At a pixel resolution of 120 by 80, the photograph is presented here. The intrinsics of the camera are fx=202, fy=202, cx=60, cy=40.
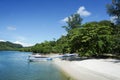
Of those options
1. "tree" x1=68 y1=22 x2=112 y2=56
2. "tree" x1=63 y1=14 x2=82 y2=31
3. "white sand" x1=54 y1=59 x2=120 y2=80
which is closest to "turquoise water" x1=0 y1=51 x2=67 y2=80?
"white sand" x1=54 y1=59 x2=120 y2=80

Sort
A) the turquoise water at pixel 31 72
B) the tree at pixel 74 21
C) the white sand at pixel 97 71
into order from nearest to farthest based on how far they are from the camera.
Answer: the white sand at pixel 97 71 < the turquoise water at pixel 31 72 < the tree at pixel 74 21

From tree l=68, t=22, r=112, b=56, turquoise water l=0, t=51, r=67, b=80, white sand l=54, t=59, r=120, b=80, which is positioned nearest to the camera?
white sand l=54, t=59, r=120, b=80

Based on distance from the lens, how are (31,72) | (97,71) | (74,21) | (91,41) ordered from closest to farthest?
(97,71) → (31,72) → (91,41) → (74,21)

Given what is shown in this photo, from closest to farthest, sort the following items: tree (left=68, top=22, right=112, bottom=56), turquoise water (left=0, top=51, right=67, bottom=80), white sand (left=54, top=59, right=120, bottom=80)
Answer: white sand (left=54, top=59, right=120, bottom=80) → turquoise water (left=0, top=51, right=67, bottom=80) → tree (left=68, top=22, right=112, bottom=56)

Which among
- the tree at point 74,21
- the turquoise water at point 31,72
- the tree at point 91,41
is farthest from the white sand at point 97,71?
the tree at point 74,21

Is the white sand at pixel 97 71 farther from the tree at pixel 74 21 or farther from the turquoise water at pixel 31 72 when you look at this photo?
the tree at pixel 74 21

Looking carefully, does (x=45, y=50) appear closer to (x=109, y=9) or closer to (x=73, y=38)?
(x=73, y=38)

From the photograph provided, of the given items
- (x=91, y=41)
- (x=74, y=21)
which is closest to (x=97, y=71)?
(x=91, y=41)

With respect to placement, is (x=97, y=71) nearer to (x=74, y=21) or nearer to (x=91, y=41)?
(x=91, y=41)

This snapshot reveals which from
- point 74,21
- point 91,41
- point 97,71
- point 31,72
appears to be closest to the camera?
point 97,71

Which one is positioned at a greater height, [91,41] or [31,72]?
[91,41]

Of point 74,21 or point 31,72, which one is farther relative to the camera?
point 74,21

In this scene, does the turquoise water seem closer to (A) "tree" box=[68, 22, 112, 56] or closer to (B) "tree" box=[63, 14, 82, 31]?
(A) "tree" box=[68, 22, 112, 56]

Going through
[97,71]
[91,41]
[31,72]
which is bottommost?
[31,72]
